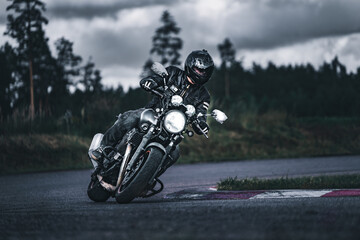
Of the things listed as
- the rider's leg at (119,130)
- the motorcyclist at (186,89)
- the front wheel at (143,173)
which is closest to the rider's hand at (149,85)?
the motorcyclist at (186,89)

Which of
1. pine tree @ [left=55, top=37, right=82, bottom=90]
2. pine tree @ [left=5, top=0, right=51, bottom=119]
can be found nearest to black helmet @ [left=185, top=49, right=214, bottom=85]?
pine tree @ [left=5, top=0, right=51, bottom=119]

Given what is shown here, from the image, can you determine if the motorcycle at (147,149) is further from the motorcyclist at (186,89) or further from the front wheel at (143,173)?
the motorcyclist at (186,89)

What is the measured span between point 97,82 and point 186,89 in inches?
3091

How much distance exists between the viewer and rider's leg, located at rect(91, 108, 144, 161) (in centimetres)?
656

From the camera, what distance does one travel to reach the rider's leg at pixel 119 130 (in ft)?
21.5

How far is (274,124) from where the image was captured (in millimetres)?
23578

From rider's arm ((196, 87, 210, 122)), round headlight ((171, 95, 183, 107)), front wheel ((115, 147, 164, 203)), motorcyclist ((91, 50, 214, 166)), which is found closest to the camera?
front wheel ((115, 147, 164, 203))

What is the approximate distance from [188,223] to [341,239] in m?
1.31

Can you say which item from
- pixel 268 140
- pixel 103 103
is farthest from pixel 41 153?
pixel 268 140

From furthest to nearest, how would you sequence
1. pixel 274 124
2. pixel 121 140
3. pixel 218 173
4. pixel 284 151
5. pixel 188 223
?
pixel 274 124, pixel 284 151, pixel 218 173, pixel 121 140, pixel 188 223

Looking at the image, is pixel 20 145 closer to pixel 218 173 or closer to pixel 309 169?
pixel 218 173

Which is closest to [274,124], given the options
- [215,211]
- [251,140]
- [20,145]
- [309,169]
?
[251,140]

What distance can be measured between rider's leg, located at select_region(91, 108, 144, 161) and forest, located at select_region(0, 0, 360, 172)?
1.47 meters

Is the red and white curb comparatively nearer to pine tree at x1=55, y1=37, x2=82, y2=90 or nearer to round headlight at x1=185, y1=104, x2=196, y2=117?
round headlight at x1=185, y1=104, x2=196, y2=117
